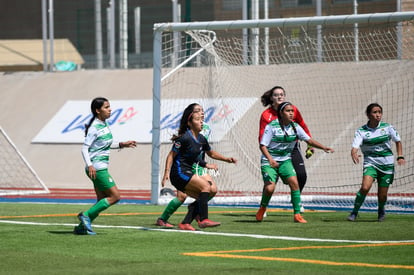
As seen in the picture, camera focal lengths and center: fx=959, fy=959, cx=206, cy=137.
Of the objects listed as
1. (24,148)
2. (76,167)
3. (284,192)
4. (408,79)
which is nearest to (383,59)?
(408,79)

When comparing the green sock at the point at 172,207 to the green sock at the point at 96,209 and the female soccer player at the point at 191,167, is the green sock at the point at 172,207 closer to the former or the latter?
the female soccer player at the point at 191,167

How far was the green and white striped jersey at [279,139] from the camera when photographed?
14.2 meters

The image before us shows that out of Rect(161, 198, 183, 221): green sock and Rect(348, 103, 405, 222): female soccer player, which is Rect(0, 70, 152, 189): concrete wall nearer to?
Rect(348, 103, 405, 222): female soccer player

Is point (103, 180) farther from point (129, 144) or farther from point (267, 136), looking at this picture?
point (267, 136)

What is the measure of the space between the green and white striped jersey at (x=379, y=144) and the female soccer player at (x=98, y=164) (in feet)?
12.8

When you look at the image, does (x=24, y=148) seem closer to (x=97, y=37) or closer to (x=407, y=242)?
(x=97, y=37)

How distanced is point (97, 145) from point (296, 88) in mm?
12311

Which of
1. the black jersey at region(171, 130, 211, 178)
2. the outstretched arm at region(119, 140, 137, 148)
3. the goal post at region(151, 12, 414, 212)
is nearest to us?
the outstretched arm at region(119, 140, 137, 148)

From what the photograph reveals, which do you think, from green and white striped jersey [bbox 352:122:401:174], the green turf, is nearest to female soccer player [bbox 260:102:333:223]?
the green turf

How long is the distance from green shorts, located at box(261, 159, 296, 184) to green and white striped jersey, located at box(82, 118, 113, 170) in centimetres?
295

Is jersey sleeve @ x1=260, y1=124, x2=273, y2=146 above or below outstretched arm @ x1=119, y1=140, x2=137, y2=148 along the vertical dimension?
below

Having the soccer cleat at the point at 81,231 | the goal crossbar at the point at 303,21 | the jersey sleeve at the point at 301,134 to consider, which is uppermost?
the goal crossbar at the point at 303,21

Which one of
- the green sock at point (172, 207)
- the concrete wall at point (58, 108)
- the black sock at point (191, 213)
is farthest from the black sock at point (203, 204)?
the concrete wall at point (58, 108)

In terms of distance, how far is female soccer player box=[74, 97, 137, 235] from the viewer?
11.9 meters
